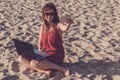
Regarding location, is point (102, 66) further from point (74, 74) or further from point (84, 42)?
point (84, 42)

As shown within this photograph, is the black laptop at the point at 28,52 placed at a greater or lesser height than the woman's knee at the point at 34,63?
greater

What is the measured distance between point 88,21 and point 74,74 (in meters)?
2.89

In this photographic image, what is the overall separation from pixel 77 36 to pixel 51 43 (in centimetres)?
169

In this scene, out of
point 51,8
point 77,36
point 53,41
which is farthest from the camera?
point 77,36

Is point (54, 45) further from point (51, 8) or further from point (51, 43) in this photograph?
point (51, 8)

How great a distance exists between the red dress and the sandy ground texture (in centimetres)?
23

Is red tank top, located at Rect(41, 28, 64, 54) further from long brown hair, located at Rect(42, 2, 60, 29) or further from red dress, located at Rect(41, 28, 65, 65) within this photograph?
long brown hair, located at Rect(42, 2, 60, 29)

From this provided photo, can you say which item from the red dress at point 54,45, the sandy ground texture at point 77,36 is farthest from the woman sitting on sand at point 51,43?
the sandy ground texture at point 77,36

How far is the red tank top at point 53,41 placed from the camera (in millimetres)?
4906

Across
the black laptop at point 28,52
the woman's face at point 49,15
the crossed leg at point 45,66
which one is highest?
the woman's face at point 49,15

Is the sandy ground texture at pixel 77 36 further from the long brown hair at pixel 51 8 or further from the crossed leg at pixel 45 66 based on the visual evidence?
the long brown hair at pixel 51 8

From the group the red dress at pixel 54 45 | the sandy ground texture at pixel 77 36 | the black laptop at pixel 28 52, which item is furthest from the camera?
the sandy ground texture at pixel 77 36

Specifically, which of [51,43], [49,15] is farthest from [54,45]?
[49,15]

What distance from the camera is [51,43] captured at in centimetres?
495
